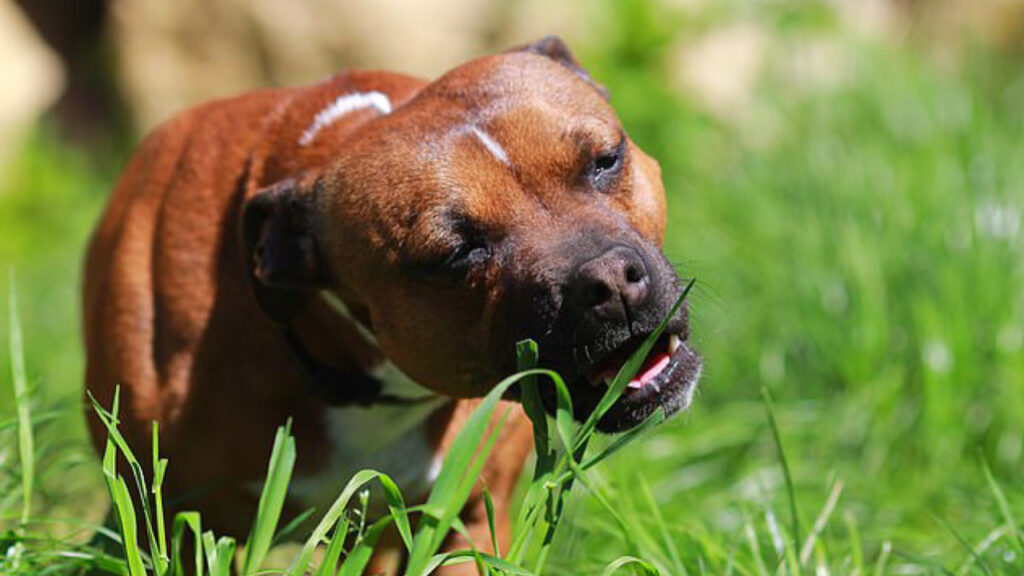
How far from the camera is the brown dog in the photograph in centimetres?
293

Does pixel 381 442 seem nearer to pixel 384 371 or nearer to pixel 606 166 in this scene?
pixel 384 371

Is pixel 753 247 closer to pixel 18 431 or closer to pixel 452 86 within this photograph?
pixel 452 86

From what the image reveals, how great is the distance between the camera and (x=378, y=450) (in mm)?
3447

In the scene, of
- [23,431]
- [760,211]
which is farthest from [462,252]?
[760,211]

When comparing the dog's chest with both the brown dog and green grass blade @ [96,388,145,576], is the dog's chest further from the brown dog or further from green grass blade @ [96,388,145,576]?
green grass blade @ [96,388,145,576]

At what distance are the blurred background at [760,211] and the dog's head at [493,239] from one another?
37 cm

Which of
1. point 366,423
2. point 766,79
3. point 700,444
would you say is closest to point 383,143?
point 366,423

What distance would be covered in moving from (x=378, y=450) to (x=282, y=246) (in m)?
0.54

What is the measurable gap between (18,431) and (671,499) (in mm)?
1876

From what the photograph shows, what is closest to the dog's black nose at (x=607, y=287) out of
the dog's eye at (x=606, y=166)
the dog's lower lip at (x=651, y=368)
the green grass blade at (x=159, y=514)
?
the dog's lower lip at (x=651, y=368)

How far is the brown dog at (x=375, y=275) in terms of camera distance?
293 cm

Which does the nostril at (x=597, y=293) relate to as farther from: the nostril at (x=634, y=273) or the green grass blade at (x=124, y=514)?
the green grass blade at (x=124, y=514)

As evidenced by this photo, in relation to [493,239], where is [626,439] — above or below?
below

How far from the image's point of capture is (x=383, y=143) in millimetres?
3135
